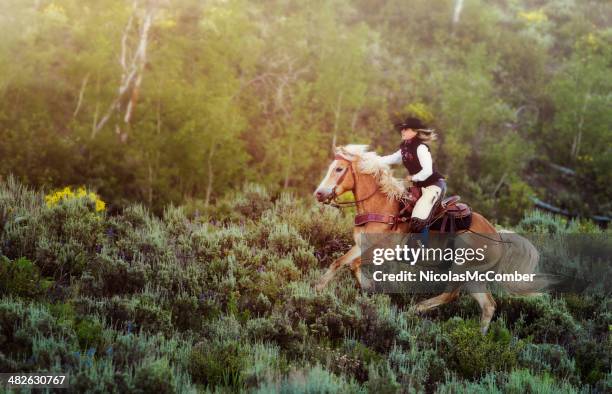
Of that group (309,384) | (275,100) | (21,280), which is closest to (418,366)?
(309,384)

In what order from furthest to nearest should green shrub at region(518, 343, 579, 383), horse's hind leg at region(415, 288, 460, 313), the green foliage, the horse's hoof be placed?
horse's hind leg at region(415, 288, 460, 313) < the horse's hoof < green shrub at region(518, 343, 579, 383) < the green foliage

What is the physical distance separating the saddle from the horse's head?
2.44 ft

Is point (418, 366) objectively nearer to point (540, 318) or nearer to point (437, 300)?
point (437, 300)

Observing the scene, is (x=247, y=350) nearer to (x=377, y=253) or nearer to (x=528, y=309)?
(x=377, y=253)

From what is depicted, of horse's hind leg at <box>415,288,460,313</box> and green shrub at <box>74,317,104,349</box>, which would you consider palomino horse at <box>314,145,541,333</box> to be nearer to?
horse's hind leg at <box>415,288,460,313</box>

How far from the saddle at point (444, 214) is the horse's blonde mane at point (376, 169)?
16cm

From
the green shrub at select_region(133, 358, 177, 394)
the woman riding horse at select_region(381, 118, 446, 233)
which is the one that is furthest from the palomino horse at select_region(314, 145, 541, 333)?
the green shrub at select_region(133, 358, 177, 394)

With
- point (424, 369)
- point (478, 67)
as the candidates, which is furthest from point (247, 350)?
point (478, 67)

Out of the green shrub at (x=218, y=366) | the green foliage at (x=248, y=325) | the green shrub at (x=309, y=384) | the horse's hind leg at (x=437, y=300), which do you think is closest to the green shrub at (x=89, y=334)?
the green foliage at (x=248, y=325)

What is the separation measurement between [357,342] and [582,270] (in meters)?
5.28

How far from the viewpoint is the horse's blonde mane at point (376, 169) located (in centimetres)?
784

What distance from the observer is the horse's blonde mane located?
25.7ft

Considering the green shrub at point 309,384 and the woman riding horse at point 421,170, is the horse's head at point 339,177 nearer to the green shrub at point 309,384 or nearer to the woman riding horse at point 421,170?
the woman riding horse at point 421,170

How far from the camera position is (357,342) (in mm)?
6844
